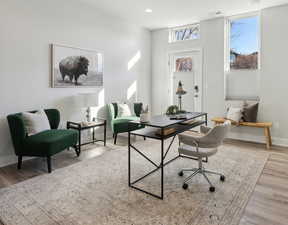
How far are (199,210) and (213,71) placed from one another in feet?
12.8

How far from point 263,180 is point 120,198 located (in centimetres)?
193

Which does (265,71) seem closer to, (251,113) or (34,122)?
(251,113)

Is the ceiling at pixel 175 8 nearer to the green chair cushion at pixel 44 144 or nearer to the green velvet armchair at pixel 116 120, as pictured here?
the green velvet armchair at pixel 116 120

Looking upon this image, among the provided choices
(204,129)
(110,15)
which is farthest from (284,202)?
(110,15)

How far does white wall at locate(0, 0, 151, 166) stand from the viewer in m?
3.33

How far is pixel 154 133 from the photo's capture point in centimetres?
254

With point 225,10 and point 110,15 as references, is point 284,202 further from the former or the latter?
point 110,15

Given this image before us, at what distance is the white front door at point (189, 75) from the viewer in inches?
218

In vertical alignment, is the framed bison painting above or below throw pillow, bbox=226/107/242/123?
above

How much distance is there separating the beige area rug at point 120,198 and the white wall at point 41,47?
1326mm

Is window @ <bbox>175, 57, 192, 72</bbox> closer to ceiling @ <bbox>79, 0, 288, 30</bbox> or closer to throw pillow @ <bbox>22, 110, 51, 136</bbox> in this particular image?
ceiling @ <bbox>79, 0, 288, 30</bbox>

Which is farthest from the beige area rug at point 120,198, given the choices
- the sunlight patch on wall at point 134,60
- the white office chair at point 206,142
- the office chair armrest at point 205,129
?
the sunlight patch on wall at point 134,60

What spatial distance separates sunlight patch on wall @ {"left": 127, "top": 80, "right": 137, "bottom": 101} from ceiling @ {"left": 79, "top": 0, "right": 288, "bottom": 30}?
165 centimetres

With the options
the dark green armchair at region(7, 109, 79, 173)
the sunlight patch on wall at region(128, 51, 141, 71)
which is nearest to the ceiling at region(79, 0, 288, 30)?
the sunlight patch on wall at region(128, 51, 141, 71)
